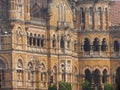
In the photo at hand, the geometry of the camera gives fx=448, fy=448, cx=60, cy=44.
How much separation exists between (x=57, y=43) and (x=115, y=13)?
1351cm

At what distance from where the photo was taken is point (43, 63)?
178 feet

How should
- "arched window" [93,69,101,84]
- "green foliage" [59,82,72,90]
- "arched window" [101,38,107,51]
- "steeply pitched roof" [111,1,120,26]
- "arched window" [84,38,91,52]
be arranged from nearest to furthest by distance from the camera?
1. "green foliage" [59,82,72,90]
2. "arched window" [93,69,101,84]
3. "arched window" [84,38,91,52]
4. "arched window" [101,38,107,51]
5. "steeply pitched roof" [111,1,120,26]

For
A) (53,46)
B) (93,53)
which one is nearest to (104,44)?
(93,53)

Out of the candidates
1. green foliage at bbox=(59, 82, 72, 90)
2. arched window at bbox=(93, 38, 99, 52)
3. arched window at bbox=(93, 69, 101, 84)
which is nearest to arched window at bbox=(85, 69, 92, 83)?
arched window at bbox=(93, 69, 101, 84)

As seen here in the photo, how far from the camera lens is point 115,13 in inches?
2601

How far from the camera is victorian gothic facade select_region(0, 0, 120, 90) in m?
47.1

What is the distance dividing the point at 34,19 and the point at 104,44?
14.3 metres

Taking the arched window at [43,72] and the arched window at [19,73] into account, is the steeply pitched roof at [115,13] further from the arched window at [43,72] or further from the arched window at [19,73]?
the arched window at [19,73]

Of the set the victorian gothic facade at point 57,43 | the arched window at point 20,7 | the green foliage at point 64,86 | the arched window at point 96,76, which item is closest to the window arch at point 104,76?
the victorian gothic facade at point 57,43

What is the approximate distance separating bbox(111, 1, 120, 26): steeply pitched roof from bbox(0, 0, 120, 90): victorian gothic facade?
0.16 metres

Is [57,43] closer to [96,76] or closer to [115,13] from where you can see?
[96,76]

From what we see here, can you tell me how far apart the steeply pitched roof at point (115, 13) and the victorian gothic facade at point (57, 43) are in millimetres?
161

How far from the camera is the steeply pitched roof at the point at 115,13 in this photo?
214 feet

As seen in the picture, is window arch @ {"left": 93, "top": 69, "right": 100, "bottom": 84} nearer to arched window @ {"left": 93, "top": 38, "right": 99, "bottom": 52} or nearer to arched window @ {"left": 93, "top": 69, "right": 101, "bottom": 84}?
arched window @ {"left": 93, "top": 69, "right": 101, "bottom": 84}
